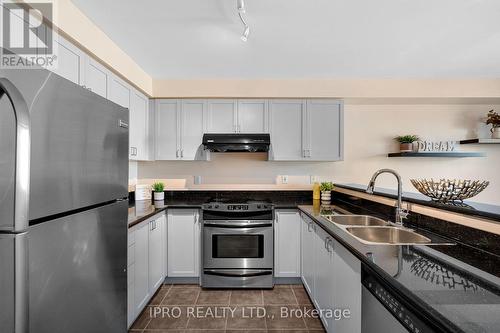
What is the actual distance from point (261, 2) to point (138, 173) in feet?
9.07

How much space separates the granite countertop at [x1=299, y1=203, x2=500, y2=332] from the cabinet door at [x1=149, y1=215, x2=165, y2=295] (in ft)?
6.06

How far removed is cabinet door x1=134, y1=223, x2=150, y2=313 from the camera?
7.17 ft

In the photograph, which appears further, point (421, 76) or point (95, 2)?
point (421, 76)

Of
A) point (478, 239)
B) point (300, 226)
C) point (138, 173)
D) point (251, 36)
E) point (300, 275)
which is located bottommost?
point (300, 275)

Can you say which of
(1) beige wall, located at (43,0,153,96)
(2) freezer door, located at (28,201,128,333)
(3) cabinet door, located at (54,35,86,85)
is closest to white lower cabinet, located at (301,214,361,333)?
(2) freezer door, located at (28,201,128,333)

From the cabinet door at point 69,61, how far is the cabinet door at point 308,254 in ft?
7.38

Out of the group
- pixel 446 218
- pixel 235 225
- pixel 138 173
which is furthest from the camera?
pixel 138 173

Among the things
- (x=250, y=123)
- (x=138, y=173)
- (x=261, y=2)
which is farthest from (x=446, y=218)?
(x=138, y=173)

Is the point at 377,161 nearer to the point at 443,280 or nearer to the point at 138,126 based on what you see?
the point at 443,280

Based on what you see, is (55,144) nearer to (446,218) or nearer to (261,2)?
(261,2)

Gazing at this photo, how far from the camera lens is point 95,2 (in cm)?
182

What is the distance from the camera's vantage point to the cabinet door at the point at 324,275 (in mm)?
1902

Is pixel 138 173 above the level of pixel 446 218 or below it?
above

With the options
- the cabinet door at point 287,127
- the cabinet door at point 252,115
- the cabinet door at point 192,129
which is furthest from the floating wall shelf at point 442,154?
the cabinet door at point 192,129
